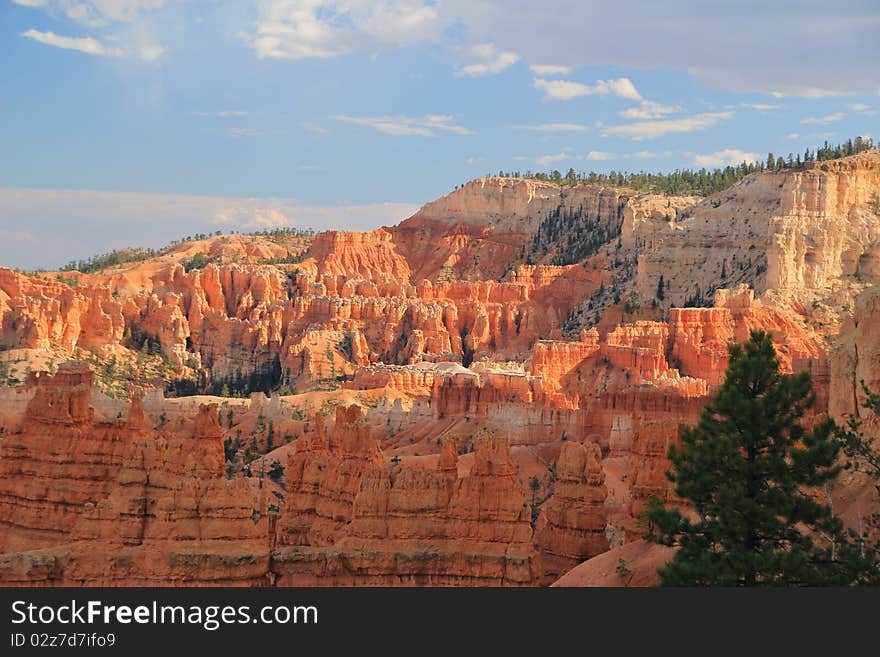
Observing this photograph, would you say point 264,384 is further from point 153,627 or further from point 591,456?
point 153,627

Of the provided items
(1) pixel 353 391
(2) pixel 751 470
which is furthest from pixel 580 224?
(2) pixel 751 470

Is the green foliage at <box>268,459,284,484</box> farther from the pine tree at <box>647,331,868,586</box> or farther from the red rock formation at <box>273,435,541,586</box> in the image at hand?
the pine tree at <box>647,331,868,586</box>

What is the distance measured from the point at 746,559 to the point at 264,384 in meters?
111

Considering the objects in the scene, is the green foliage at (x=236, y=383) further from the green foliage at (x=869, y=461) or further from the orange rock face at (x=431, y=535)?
the green foliage at (x=869, y=461)

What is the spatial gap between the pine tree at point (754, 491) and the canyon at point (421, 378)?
13.2 feet

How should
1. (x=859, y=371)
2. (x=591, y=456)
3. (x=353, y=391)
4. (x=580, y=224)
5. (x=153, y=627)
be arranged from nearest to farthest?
(x=153, y=627) → (x=859, y=371) → (x=591, y=456) → (x=353, y=391) → (x=580, y=224)

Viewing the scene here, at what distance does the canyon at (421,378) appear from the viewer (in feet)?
120

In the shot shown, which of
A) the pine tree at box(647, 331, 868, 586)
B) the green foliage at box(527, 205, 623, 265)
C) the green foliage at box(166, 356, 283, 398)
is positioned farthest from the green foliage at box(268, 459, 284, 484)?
the green foliage at box(527, 205, 623, 265)

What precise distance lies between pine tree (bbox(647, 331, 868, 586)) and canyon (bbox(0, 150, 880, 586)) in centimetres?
403

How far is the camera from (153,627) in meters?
24.7

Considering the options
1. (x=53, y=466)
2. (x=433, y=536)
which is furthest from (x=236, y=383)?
(x=433, y=536)

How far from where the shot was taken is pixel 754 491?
3111 cm

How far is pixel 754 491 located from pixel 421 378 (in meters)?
78.1

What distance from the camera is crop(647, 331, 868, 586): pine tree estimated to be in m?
29.8
